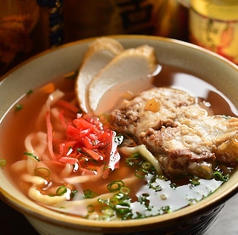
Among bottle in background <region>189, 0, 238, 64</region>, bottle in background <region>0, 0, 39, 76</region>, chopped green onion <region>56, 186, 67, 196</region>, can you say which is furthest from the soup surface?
bottle in background <region>189, 0, 238, 64</region>

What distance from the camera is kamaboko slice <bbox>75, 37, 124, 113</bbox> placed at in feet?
6.88

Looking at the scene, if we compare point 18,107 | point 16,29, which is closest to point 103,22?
point 16,29

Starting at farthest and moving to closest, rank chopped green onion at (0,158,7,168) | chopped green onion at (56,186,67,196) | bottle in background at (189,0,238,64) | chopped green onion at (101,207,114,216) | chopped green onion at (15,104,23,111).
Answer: bottle in background at (189,0,238,64), chopped green onion at (15,104,23,111), chopped green onion at (0,158,7,168), chopped green onion at (56,186,67,196), chopped green onion at (101,207,114,216)

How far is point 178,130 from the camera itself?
65.3 inches

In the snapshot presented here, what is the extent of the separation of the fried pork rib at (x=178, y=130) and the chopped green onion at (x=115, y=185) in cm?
16

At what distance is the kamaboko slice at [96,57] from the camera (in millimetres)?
2098

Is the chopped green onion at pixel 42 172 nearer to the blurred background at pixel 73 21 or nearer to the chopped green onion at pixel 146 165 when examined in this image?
the chopped green onion at pixel 146 165

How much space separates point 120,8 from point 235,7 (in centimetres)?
59

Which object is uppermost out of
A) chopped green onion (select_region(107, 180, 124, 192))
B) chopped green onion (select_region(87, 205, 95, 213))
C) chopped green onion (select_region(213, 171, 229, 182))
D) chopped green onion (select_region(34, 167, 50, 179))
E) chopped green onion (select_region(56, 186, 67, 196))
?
chopped green onion (select_region(213, 171, 229, 182))

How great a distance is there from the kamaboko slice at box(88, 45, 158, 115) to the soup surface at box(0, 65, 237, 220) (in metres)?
0.10

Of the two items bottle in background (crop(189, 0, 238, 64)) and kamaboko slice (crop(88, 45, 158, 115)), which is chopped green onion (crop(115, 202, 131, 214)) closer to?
kamaboko slice (crop(88, 45, 158, 115))

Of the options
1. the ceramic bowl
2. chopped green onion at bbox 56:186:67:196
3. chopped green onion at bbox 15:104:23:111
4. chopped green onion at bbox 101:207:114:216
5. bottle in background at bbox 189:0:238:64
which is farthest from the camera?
bottle in background at bbox 189:0:238:64

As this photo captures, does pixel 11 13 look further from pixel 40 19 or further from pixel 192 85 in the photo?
pixel 192 85

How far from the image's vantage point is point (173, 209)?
1.47 metres
